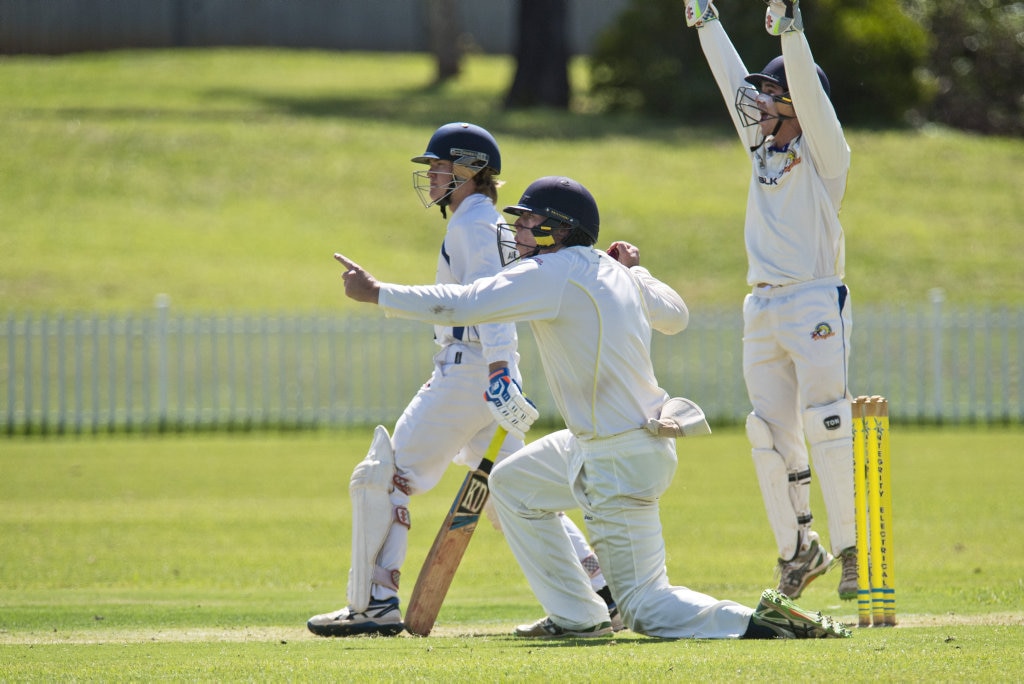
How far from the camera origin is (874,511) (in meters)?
6.22

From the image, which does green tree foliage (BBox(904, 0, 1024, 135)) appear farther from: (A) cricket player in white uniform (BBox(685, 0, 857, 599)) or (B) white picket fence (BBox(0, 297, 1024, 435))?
(A) cricket player in white uniform (BBox(685, 0, 857, 599))

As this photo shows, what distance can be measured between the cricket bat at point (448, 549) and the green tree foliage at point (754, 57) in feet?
79.8

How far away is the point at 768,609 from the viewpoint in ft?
18.8

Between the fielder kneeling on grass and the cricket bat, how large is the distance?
1.19ft

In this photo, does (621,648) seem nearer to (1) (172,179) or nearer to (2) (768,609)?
(2) (768,609)

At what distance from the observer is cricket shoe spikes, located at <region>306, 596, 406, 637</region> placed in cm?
655

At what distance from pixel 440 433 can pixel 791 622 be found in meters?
1.94

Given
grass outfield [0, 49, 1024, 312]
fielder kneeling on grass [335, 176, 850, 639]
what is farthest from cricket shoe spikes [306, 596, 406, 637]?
grass outfield [0, 49, 1024, 312]

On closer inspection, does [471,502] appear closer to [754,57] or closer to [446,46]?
[754,57]

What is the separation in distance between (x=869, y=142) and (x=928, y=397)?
13406 mm

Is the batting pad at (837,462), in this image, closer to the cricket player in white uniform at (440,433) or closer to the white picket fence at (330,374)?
the cricket player in white uniform at (440,433)

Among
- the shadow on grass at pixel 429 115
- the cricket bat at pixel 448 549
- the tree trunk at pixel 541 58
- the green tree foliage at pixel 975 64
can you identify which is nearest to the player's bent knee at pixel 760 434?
the cricket bat at pixel 448 549

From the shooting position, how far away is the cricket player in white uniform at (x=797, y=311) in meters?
7.04

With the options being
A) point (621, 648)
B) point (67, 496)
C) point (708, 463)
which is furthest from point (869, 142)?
point (621, 648)
